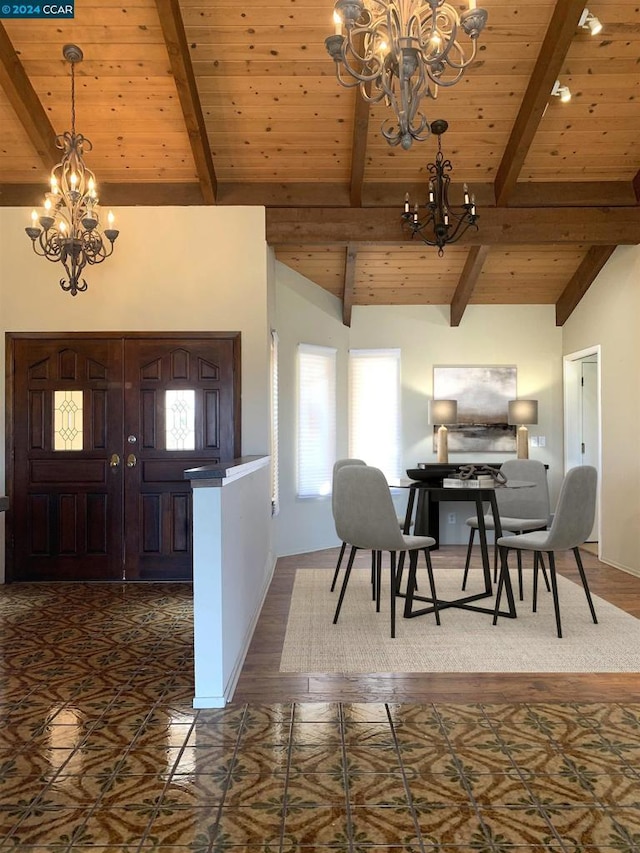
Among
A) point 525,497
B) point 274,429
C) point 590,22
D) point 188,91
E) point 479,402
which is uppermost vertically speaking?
point 590,22

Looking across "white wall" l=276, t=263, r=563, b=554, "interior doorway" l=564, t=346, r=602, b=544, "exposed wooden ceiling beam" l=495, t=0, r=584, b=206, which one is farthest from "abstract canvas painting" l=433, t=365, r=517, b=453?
"exposed wooden ceiling beam" l=495, t=0, r=584, b=206

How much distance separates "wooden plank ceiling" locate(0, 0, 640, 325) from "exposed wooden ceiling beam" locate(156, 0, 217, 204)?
0.01 m

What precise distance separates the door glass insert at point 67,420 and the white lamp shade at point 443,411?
11.7 ft

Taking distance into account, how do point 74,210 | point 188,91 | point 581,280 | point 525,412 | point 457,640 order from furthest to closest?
point 525,412, point 581,280, point 74,210, point 188,91, point 457,640

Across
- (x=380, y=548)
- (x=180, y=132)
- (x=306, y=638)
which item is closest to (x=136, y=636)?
(x=306, y=638)

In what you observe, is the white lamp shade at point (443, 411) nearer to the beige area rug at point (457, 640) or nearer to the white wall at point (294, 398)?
the white wall at point (294, 398)

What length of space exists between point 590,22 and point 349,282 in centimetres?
297

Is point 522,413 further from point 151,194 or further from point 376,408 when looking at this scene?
point 151,194

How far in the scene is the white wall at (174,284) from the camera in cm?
536

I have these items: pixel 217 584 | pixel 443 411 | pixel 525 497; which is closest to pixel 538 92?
pixel 525 497

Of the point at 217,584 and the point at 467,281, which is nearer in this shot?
the point at 217,584

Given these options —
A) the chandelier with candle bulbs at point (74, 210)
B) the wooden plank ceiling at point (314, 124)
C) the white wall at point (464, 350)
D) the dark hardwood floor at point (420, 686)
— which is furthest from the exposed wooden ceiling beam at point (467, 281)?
the dark hardwood floor at point (420, 686)

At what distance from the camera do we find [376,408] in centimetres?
715

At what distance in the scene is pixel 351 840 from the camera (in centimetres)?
189
